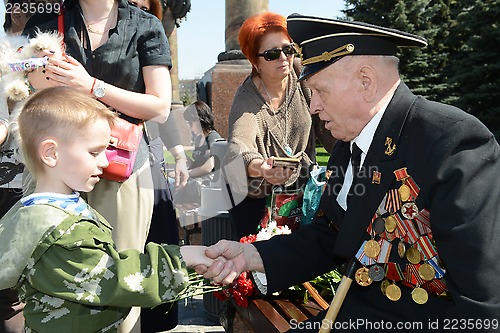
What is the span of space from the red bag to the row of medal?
1.09m

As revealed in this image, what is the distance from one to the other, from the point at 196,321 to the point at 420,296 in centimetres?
333

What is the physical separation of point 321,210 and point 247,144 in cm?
118

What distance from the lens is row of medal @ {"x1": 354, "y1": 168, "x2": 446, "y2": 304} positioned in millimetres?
1935

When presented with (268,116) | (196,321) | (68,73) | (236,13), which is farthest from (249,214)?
(236,13)

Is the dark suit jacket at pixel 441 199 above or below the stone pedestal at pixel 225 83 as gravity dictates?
above

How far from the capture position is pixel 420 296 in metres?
1.96

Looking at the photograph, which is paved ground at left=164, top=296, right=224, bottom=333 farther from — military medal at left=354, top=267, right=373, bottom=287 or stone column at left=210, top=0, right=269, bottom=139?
military medal at left=354, top=267, right=373, bottom=287

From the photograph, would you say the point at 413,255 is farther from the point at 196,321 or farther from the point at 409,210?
the point at 196,321

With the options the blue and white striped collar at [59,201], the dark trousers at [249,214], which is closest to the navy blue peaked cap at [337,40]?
the blue and white striped collar at [59,201]

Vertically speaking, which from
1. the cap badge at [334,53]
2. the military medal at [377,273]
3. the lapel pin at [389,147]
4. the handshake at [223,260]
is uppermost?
the cap badge at [334,53]

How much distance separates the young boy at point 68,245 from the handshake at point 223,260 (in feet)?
0.77

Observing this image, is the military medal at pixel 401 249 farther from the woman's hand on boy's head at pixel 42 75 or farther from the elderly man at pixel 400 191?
the woman's hand on boy's head at pixel 42 75

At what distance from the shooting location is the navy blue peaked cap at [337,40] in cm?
205

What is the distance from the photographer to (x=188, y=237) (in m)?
6.43
